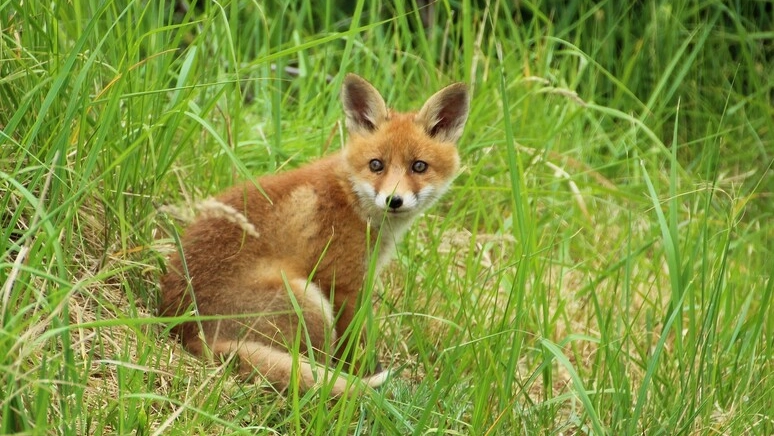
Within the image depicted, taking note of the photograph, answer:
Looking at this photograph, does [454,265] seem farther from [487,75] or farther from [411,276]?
[487,75]

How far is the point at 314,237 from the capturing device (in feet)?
13.5

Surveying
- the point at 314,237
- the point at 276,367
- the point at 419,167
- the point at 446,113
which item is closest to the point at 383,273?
the point at 419,167

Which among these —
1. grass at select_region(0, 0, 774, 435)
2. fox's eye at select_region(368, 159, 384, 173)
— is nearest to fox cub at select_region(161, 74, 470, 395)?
fox's eye at select_region(368, 159, 384, 173)

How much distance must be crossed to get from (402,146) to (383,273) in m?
0.67

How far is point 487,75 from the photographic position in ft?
19.7

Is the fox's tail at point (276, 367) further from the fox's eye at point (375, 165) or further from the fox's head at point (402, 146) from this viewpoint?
the fox's eye at point (375, 165)

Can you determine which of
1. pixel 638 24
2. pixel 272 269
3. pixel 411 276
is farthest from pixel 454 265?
pixel 638 24

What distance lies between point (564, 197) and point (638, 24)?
2009mm

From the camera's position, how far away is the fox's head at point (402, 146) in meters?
4.30

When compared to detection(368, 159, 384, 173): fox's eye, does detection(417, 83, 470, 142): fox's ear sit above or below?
above

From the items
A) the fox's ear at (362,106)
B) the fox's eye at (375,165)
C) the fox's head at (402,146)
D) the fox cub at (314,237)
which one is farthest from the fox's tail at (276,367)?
the fox's ear at (362,106)

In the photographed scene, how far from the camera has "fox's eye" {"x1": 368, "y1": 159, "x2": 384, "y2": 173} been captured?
4383mm

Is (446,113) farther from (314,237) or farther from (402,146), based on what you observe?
(314,237)

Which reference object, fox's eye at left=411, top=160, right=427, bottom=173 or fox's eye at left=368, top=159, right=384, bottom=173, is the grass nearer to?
fox's eye at left=411, top=160, right=427, bottom=173
